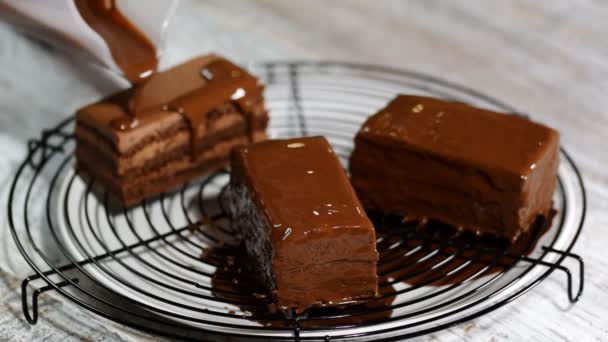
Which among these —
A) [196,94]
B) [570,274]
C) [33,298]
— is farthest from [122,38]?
[570,274]

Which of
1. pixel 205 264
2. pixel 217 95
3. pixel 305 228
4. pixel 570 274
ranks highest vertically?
pixel 217 95

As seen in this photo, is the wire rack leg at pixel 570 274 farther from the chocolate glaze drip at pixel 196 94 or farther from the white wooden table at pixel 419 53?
the chocolate glaze drip at pixel 196 94

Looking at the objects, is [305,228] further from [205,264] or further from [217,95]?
[217,95]

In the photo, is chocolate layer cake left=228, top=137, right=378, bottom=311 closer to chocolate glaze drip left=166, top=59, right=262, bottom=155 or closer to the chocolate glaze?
chocolate glaze drip left=166, top=59, right=262, bottom=155

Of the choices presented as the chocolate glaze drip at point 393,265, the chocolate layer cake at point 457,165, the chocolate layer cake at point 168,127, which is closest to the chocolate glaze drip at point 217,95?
the chocolate layer cake at point 168,127

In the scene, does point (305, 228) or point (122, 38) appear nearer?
point (305, 228)

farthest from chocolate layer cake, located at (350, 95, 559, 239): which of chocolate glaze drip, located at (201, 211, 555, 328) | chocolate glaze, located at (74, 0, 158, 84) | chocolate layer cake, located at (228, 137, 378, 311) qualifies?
chocolate glaze, located at (74, 0, 158, 84)
